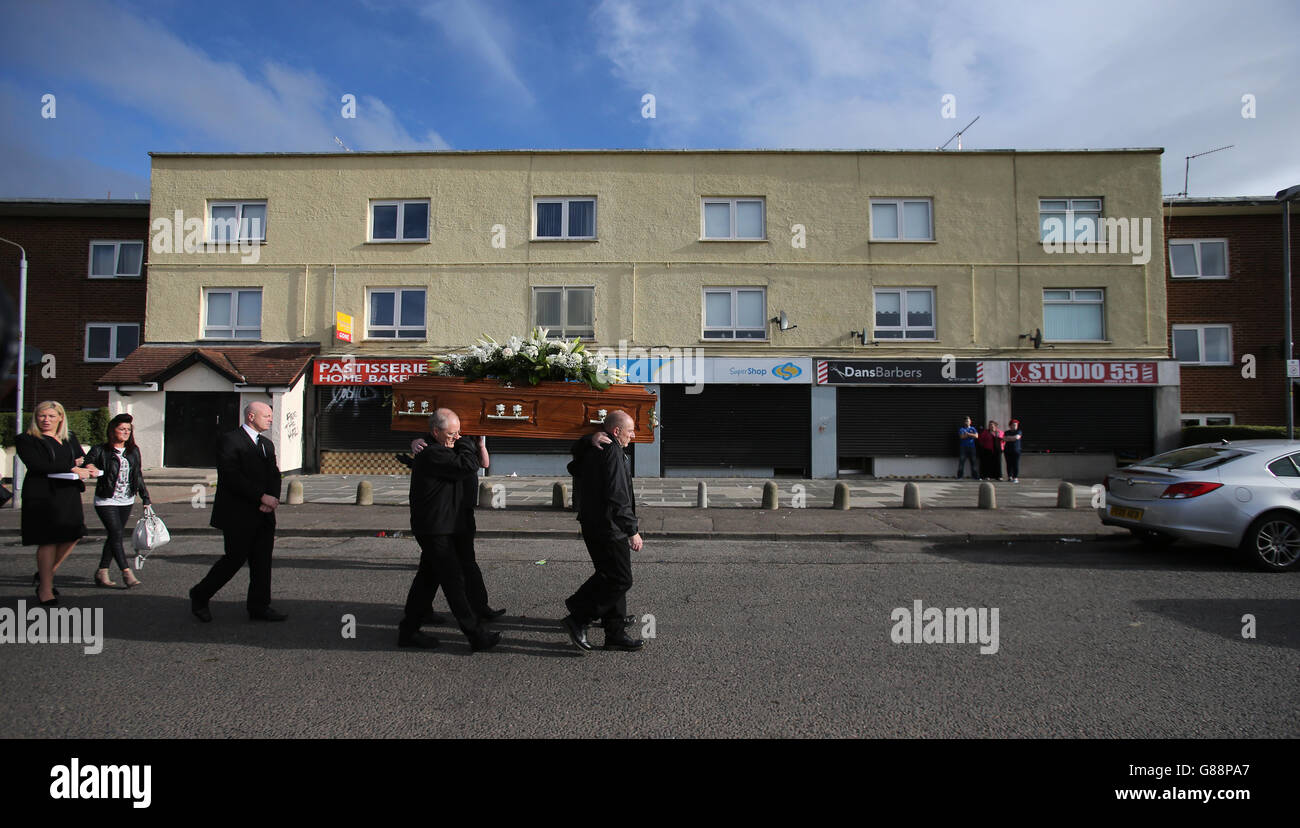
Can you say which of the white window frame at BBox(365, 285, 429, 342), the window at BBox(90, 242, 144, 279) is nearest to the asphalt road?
the white window frame at BBox(365, 285, 429, 342)

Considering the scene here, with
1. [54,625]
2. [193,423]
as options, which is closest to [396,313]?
[193,423]

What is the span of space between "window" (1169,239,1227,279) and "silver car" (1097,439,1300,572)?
49.4 feet

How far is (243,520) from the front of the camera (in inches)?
220

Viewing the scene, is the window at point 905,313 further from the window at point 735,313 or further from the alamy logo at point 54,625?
the alamy logo at point 54,625

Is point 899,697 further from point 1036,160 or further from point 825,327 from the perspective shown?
point 1036,160

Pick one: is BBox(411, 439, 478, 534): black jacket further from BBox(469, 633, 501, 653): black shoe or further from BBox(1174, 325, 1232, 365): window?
BBox(1174, 325, 1232, 365): window

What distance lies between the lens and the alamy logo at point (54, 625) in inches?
198

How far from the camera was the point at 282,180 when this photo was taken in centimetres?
1958

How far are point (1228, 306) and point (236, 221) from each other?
28.6 metres

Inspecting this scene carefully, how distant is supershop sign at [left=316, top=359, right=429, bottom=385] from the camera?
18719 mm

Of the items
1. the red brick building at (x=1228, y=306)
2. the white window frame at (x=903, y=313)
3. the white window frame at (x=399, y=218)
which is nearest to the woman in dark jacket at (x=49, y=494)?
the white window frame at (x=399, y=218)
